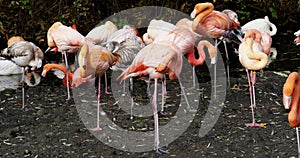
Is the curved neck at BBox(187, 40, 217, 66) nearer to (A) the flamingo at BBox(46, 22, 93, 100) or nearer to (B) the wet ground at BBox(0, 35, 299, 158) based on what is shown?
(B) the wet ground at BBox(0, 35, 299, 158)

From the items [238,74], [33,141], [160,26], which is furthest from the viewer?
[238,74]

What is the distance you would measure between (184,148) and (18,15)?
7029 millimetres

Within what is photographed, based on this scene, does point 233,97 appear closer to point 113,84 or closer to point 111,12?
point 113,84

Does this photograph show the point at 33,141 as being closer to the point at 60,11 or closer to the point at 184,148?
the point at 184,148

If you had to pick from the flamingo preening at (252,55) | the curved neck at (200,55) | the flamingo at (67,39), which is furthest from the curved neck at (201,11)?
the flamingo at (67,39)

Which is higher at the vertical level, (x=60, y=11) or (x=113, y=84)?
(x=60, y=11)

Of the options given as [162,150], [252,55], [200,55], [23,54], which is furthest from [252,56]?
[23,54]

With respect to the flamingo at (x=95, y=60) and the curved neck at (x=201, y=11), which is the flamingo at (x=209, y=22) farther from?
the flamingo at (x=95, y=60)

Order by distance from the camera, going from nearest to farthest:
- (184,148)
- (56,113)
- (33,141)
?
1. (184,148)
2. (33,141)
3. (56,113)

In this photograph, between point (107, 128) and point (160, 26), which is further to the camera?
point (160, 26)

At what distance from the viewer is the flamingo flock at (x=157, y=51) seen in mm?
4852

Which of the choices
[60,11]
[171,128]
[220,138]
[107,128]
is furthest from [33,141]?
[60,11]

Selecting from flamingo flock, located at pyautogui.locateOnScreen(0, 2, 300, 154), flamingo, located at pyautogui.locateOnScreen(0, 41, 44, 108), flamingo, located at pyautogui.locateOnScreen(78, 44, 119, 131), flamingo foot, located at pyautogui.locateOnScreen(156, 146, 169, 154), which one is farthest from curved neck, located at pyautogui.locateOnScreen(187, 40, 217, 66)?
flamingo, located at pyautogui.locateOnScreen(0, 41, 44, 108)

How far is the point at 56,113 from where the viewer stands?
6.03m
